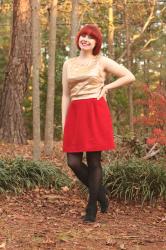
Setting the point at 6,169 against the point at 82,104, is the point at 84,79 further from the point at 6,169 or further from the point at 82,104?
the point at 6,169

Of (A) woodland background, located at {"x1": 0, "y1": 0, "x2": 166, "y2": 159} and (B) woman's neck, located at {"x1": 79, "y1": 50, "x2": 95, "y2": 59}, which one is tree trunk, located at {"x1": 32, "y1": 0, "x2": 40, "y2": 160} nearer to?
(A) woodland background, located at {"x1": 0, "y1": 0, "x2": 166, "y2": 159}

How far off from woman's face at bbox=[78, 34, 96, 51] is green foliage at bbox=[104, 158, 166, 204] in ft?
6.81

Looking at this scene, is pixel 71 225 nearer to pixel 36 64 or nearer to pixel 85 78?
pixel 85 78

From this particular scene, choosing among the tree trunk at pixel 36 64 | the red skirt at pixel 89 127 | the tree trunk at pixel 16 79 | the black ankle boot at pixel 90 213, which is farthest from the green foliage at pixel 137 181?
the tree trunk at pixel 16 79

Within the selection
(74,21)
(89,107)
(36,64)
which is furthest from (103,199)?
(74,21)

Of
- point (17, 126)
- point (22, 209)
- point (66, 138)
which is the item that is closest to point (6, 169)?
point (22, 209)

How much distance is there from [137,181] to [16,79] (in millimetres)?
6233

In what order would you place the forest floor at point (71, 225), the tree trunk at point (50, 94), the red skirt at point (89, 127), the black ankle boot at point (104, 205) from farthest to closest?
the tree trunk at point (50, 94)
the black ankle boot at point (104, 205)
the red skirt at point (89, 127)
the forest floor at point (71, 225)

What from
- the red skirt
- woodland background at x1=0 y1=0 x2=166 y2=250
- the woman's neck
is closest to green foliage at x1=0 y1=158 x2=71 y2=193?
woodland background at x1=0 y1=0 x2=166 y2=250

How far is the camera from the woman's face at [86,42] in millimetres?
4617

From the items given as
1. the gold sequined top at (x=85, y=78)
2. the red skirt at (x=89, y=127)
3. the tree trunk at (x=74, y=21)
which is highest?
the tree trunk at (x=74, y=21)

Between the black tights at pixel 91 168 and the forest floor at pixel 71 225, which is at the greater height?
the black tights at pixel 91 168

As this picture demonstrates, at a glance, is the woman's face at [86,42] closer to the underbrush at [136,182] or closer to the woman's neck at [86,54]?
the woman's neck at [86,54]

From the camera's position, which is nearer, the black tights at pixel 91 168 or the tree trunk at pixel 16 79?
the black tights at pixel 91 168
